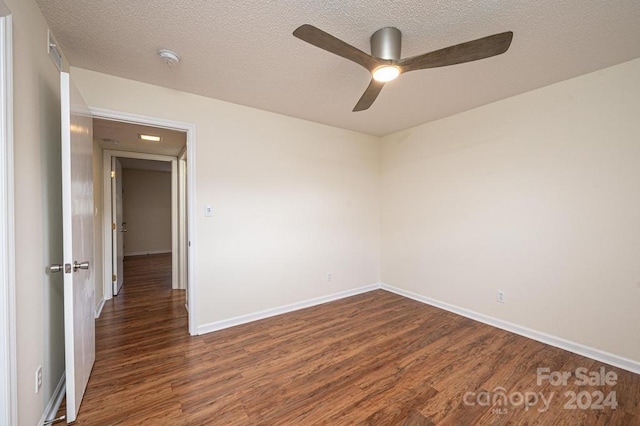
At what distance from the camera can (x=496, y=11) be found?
62.3 inches

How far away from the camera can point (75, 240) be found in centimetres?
163

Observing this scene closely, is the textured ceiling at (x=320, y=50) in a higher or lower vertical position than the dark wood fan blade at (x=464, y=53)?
higher

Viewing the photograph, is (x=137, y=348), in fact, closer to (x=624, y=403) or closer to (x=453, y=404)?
(x=453, y=404)

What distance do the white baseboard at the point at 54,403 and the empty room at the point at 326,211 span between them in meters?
0.04

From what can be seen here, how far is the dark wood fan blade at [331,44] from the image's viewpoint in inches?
53.0

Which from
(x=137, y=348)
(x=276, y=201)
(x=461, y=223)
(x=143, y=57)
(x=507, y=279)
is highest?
(x=143, y=57)

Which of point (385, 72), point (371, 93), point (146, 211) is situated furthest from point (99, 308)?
point (146, 211)

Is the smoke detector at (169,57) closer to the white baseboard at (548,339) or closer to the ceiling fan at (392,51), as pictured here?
the ceiling fan at (392,51)

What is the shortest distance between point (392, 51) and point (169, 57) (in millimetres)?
1645

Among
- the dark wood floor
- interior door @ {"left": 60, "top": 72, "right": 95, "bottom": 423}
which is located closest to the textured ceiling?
interior door @ {"left": 60, "top": 72, "right": 95, "bottom": 423}

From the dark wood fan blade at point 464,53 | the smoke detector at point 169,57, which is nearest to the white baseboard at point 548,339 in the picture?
the dark wood fan blade at point 464,53

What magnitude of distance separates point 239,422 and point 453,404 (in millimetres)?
1412

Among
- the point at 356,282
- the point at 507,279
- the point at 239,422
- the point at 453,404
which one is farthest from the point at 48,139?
the point at 507,279

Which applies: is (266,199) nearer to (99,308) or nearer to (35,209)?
(35,209)
